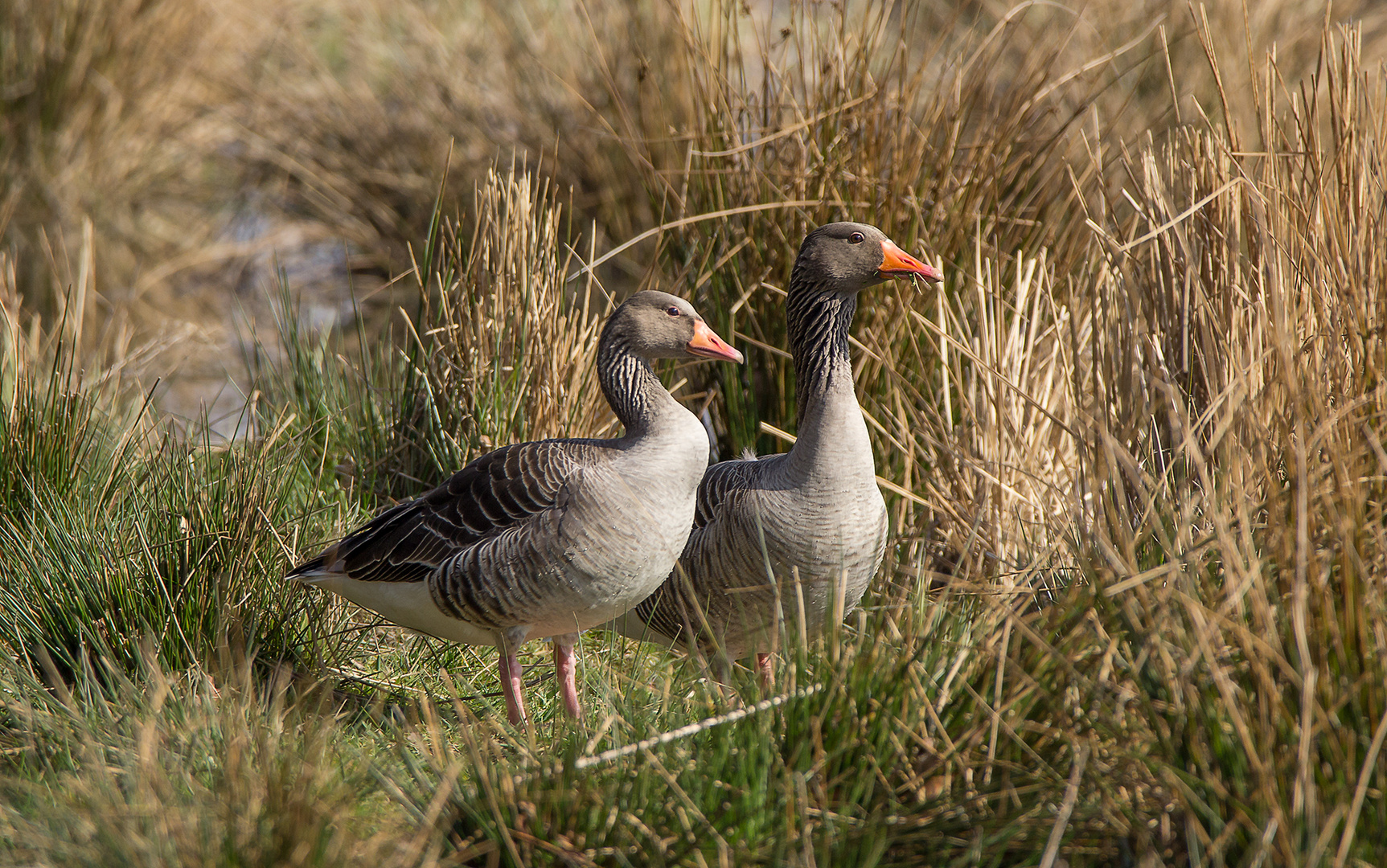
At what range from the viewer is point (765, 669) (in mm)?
3889

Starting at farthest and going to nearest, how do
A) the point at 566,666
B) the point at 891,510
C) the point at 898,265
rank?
the point at 891,510 → the point at 898,265 → the point at 566,666

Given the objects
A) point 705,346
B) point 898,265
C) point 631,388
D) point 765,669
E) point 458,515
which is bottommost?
point 765,669

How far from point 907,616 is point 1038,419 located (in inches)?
77.0

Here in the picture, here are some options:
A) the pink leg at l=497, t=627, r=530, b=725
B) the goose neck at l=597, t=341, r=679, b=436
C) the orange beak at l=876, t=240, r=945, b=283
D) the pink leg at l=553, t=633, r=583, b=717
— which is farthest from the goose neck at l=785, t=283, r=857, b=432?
the pink leg at l=497, t=627, r=530, b=725

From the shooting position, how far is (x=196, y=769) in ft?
9.55

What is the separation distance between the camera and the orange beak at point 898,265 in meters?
3.95

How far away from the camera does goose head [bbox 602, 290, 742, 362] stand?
3.91m

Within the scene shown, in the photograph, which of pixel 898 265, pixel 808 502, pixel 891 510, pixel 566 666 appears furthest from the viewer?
pixel 891 510

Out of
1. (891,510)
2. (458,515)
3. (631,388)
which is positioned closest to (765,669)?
(631,388)

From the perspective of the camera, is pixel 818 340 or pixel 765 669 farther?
pixel 818 340

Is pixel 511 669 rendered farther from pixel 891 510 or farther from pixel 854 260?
pixel 891 510

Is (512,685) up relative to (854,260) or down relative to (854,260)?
down

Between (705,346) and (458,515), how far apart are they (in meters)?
1.00

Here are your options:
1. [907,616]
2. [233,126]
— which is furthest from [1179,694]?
[233,126]
